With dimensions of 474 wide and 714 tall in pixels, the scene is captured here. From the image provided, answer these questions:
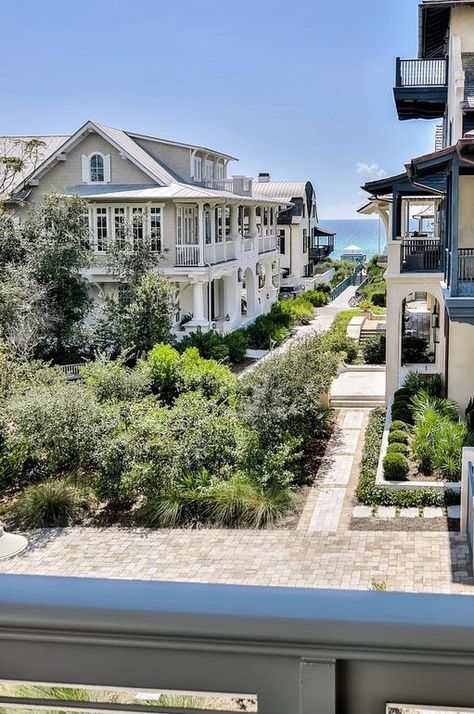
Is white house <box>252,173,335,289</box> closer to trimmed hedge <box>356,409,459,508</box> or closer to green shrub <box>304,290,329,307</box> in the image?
green shrub <box>304,290,329,307</box>

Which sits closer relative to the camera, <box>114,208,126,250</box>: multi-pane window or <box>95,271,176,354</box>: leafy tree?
<box>95,271,176,354</box>: leafy tree

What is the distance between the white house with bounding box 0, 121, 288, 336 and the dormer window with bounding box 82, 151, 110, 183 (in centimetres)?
3

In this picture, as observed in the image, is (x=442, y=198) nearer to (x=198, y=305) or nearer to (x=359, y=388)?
(x=359, y=388)

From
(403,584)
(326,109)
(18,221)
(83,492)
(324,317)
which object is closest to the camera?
(403,584)

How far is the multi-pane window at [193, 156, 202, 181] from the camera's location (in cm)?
3291

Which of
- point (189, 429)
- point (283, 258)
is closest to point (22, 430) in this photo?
point (189, 429)

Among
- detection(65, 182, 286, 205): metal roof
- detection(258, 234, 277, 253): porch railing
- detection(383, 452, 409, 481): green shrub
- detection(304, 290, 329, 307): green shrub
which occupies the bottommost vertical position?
detection(383, 452, 409, 481): green shrub

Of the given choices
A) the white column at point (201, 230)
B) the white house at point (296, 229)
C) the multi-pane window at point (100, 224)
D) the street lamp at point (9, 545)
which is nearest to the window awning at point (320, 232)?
the white house at point (296, 229)

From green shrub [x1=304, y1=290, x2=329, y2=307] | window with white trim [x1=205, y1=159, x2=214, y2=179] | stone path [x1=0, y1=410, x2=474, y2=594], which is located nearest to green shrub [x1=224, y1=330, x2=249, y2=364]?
window with white trim [x1=205, y1=159, x2=214, y2=179]

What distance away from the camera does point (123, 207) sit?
28.3 meters

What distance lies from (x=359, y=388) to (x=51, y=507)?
10952 mm

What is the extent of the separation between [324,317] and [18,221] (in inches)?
656

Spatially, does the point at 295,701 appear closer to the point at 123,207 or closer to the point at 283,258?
the point at 123,207

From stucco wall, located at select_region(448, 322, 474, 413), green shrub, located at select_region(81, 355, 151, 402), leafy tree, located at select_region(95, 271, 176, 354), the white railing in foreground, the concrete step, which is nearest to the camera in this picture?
the white railing in foreground
